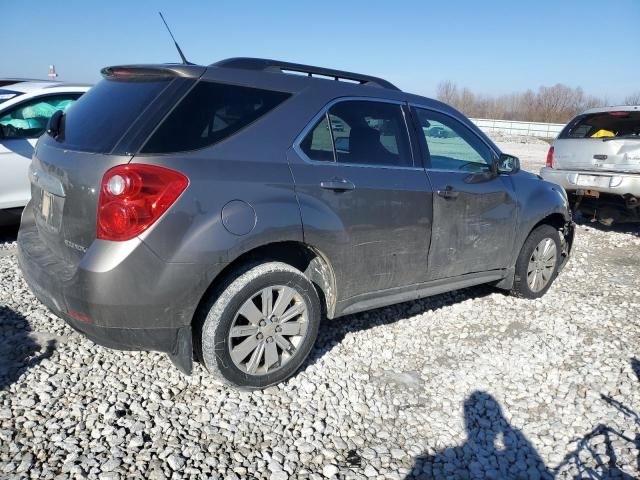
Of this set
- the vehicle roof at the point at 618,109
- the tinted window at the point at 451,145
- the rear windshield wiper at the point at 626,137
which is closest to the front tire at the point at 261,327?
the tinted window at the point at 451,145

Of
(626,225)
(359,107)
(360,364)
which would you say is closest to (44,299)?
(360,364)

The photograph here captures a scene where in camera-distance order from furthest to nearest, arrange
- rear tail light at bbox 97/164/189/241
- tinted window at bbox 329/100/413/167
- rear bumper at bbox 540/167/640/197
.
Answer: rear bumper at bbox 540/167/640/197 → tinted window at bbox 329/100/413/167 → rear tail light at bbox 97/164/189/241

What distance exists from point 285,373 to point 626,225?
308 inches

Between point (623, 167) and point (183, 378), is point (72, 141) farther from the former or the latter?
point (623, 167)

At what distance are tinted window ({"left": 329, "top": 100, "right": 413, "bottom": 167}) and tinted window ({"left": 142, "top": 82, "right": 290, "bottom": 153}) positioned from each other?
46cm

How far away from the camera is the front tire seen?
2.86m

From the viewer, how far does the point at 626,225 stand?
877 centimetres

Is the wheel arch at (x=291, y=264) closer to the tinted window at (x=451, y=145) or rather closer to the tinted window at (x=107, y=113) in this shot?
the tinted window at (x=107, y=113)

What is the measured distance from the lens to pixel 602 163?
7.27m

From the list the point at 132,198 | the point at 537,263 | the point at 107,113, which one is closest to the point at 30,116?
the point at 107,113

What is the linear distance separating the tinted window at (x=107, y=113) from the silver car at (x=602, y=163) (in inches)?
255

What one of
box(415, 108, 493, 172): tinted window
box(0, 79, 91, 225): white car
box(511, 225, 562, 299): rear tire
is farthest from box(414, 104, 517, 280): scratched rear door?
box(0, 79, 91, 225): white car

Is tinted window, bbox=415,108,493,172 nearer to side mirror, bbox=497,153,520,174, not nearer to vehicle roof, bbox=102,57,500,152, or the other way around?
side mirror, bbox=497,153,520,174

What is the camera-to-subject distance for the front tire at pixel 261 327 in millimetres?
2863
